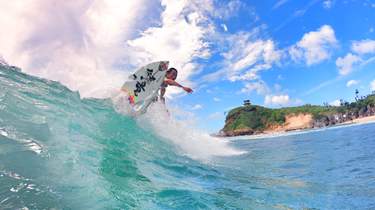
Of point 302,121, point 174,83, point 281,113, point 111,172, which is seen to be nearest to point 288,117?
point 281,113

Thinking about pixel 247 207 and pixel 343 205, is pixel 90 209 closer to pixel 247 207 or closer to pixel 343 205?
pixel 247 207

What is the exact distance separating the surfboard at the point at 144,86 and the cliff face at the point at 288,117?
127 meters

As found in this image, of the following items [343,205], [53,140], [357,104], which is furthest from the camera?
[357,104]

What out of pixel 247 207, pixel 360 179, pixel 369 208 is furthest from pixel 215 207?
pixel 360 179

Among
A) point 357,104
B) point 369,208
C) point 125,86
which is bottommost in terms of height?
point 369,208

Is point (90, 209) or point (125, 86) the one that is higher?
point (125, 86)

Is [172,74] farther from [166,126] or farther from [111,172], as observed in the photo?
[111,172]

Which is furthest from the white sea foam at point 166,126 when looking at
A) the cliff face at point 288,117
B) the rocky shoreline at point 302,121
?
the cliff face at point 288,117

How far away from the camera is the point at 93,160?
726cm

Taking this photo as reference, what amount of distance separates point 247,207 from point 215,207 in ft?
2.34

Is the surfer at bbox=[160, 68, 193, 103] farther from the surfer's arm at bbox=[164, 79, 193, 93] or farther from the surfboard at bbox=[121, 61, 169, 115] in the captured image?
the surfboard at bbox=[121, 61, 169, 115]

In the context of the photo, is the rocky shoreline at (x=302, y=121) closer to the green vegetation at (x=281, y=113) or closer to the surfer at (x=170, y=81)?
the green vegetation at (x=281, y=113)

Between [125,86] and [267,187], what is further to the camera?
[125,86]

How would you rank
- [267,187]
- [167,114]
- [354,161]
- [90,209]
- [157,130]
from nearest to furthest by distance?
1. [90,209]
2. [267,187]
3. [354,161]
4. [157,130]
5. [167,114]
